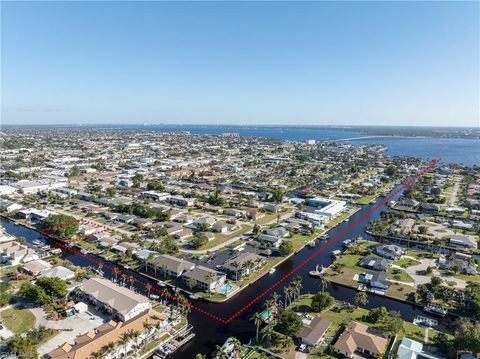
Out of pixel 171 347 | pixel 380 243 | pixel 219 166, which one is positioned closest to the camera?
pixel 171 347

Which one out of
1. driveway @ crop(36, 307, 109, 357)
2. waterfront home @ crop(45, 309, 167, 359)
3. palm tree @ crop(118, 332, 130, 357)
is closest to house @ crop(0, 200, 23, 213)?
driveway @ crop(36, 307, 109, 357)

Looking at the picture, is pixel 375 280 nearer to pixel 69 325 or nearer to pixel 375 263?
pixel 375 263

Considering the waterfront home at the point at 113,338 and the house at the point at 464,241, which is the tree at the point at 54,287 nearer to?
the waterfront home at the point at 113,338

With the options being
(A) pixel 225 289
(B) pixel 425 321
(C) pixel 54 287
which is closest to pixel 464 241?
(B) pixel 425 321

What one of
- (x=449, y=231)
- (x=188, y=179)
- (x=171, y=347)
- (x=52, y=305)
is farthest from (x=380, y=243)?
(x=188, y=179)

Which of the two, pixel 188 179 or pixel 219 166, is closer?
pixel 188 179

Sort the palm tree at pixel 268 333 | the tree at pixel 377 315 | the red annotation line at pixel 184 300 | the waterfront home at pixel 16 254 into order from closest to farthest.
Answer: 1. the palm tree at pixel 268 333
2. the tree at pixel 377 315
3. the red annotation line at pixel 184 300
4. the waterfront home at pixel 16 254

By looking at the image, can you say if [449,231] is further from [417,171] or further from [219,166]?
[219,166]

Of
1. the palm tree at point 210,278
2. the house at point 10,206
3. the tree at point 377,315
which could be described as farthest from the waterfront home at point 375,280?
the house at point 10,206
